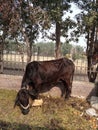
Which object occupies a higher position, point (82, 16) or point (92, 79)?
point (82, 16)

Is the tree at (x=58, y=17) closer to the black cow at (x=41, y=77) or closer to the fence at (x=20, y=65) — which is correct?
the fence at (x=20, y=65)

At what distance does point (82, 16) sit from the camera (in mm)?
12188

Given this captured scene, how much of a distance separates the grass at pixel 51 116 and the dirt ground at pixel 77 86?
353 millimetres

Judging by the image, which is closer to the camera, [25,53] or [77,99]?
[77,99]

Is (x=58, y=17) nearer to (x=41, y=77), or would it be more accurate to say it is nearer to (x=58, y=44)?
(x=58, y=44)

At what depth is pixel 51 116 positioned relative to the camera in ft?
30.4

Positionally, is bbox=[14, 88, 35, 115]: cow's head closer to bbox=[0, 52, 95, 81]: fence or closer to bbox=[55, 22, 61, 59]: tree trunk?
bbox=[0, 52, 95, 81]: fence

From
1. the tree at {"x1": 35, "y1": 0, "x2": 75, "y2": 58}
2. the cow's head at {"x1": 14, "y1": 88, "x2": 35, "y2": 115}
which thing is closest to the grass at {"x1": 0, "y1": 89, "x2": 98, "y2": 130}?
the cow's head at {"x1": 14, "y1": 88, "x2": 35, "y2": 115}

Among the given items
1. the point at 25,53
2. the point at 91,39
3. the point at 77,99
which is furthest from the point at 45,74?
the point at 91,39

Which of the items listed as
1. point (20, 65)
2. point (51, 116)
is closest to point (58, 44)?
point (20, 65)

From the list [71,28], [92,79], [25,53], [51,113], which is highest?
[71,28]

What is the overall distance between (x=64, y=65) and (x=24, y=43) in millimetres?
2480

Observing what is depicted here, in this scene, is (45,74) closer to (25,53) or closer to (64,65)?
(64,65)

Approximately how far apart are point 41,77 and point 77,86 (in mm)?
1429
